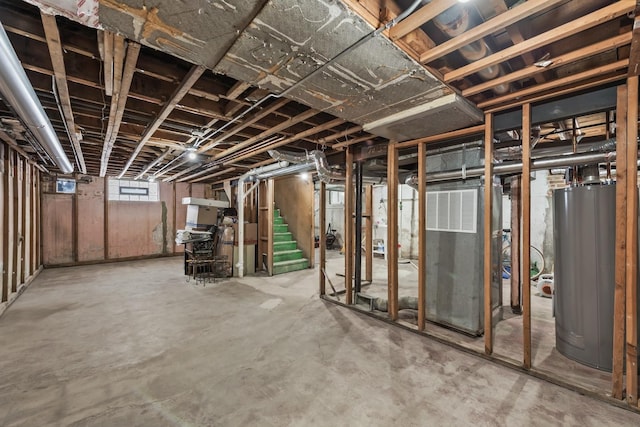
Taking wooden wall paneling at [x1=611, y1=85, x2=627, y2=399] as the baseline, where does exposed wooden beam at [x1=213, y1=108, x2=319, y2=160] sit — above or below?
above

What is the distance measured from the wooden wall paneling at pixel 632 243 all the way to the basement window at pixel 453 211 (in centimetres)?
113

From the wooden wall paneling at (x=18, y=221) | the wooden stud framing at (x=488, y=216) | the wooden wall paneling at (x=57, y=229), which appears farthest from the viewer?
the wooden wall paneling at (x=57, y=229)

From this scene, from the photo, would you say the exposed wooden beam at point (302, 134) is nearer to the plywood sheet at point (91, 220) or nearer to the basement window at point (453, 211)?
the basement window at point (453, 211)

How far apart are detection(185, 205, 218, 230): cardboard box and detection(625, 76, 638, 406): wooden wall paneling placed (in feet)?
19.7

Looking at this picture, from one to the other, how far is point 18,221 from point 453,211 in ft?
20.0

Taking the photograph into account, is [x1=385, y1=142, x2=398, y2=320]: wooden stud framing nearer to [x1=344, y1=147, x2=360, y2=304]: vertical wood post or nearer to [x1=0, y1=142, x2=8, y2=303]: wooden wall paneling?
[x1=344, y1=147, x2=360, y2=304]: vertical wood post

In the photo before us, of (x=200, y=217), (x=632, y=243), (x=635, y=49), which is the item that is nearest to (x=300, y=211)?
(x=200, y=217)

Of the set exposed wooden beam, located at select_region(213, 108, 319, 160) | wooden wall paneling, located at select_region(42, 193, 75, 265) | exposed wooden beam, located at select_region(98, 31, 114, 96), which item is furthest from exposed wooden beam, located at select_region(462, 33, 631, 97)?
wooden wall paneling, located at select_region(42, 193, 75, 265)

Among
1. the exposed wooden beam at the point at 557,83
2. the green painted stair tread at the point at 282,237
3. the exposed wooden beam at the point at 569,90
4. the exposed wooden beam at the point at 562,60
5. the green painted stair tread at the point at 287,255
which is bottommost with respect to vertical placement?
the green painted stair tread at the point at 287,255

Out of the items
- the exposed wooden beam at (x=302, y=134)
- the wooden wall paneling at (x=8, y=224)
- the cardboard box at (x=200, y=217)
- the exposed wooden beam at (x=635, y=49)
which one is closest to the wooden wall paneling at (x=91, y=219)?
the cardboard box at (x=200, y=217)

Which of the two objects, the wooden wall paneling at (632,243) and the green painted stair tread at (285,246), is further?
the green painted stair tread at (285,246)

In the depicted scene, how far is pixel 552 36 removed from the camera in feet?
4.83

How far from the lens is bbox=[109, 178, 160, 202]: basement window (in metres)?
7.18

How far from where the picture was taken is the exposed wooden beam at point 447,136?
2502 mm
